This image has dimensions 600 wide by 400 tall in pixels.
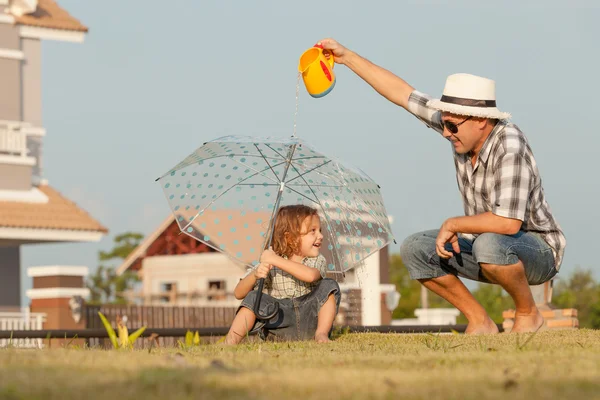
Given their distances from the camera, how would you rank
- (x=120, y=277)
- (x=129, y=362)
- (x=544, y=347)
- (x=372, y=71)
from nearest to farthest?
(x=129, y=362)
(x=544, y=347)
(x=372, y=71)
(x=120, y=277)

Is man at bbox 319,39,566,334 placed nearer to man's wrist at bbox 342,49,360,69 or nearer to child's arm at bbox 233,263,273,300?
man's wrist at bbox 342,49,360,69

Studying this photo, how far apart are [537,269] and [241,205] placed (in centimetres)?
247

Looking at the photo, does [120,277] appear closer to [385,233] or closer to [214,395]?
[385,233]

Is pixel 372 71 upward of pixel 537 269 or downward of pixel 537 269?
upward

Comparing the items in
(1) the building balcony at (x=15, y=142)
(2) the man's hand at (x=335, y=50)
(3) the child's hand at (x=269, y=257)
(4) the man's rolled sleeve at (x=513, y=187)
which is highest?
(1) the building balcony at (x=15, y=142)

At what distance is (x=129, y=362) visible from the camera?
4648mm

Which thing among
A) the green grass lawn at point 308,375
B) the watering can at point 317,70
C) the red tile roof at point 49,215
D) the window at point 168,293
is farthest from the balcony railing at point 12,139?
the green grass lawn at point 308,375

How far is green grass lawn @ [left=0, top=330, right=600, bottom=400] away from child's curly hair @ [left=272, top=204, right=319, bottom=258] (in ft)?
7.30

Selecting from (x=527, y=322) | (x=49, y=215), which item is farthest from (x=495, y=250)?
(x=49, y=215)

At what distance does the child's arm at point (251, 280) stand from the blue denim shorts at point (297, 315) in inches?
3.1

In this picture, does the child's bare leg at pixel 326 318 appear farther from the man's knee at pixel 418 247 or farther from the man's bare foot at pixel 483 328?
the man's bare foot at pixel 483 328

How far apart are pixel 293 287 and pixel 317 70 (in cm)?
166

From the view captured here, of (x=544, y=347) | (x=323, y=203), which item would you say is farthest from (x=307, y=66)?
(x=544, y=347)

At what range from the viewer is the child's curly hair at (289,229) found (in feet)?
26.0
